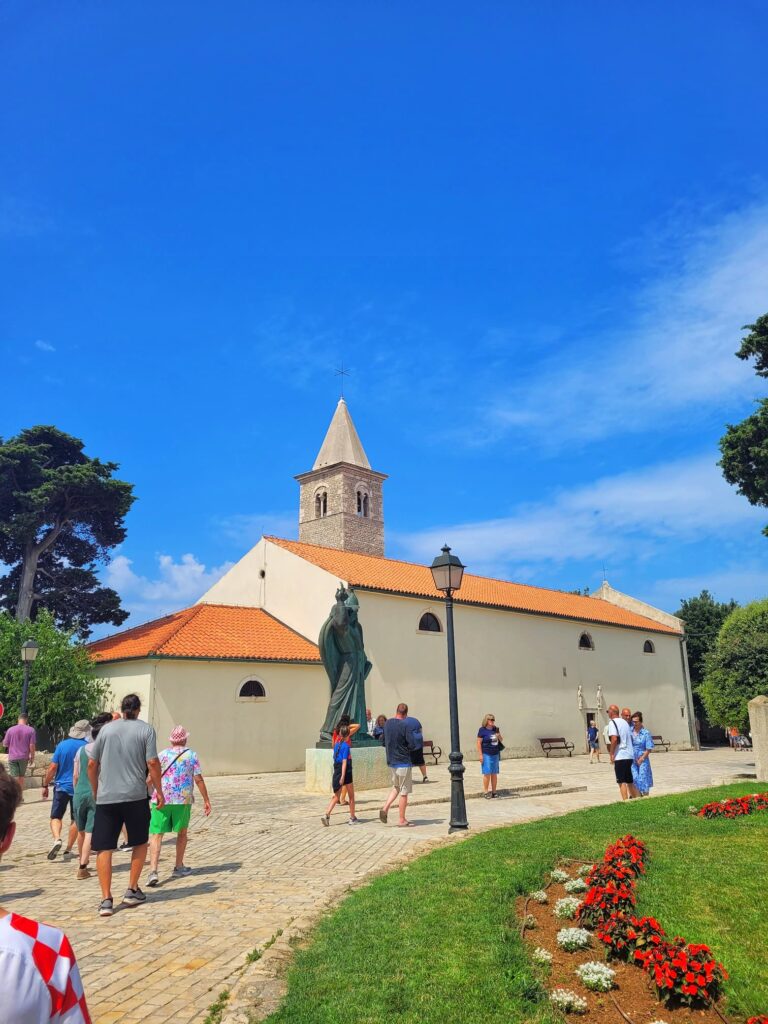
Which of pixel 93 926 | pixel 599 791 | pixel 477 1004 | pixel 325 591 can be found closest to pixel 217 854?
pixel 93 926

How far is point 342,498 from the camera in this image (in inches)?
2067

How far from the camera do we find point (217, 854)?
943 cm

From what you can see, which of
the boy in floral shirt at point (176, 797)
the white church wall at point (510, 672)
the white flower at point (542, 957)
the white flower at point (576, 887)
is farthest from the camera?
the white church wall at point (510, 672)

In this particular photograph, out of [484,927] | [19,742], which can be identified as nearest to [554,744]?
[19,742]

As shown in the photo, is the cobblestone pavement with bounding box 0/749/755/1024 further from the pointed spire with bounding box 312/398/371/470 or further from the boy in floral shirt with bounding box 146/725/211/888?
the pointed spire with bounding box 312/398/371/470

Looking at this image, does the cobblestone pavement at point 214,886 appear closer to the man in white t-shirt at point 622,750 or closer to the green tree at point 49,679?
the man in white t-shirt at point 622,750

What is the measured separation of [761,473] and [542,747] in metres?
15.3

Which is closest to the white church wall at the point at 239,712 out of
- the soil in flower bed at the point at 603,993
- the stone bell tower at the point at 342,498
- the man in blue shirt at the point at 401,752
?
the man in blue shirt at the point at 401,752

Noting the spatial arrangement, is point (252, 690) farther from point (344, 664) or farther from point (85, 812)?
point (85, 812)

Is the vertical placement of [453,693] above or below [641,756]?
above

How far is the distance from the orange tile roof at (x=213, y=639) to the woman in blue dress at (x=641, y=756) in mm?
13779

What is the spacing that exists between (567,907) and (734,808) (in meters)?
5.16

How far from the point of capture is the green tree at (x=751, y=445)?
2139 centimetres

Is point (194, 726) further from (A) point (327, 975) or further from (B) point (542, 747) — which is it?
(A) point (327, 975)
